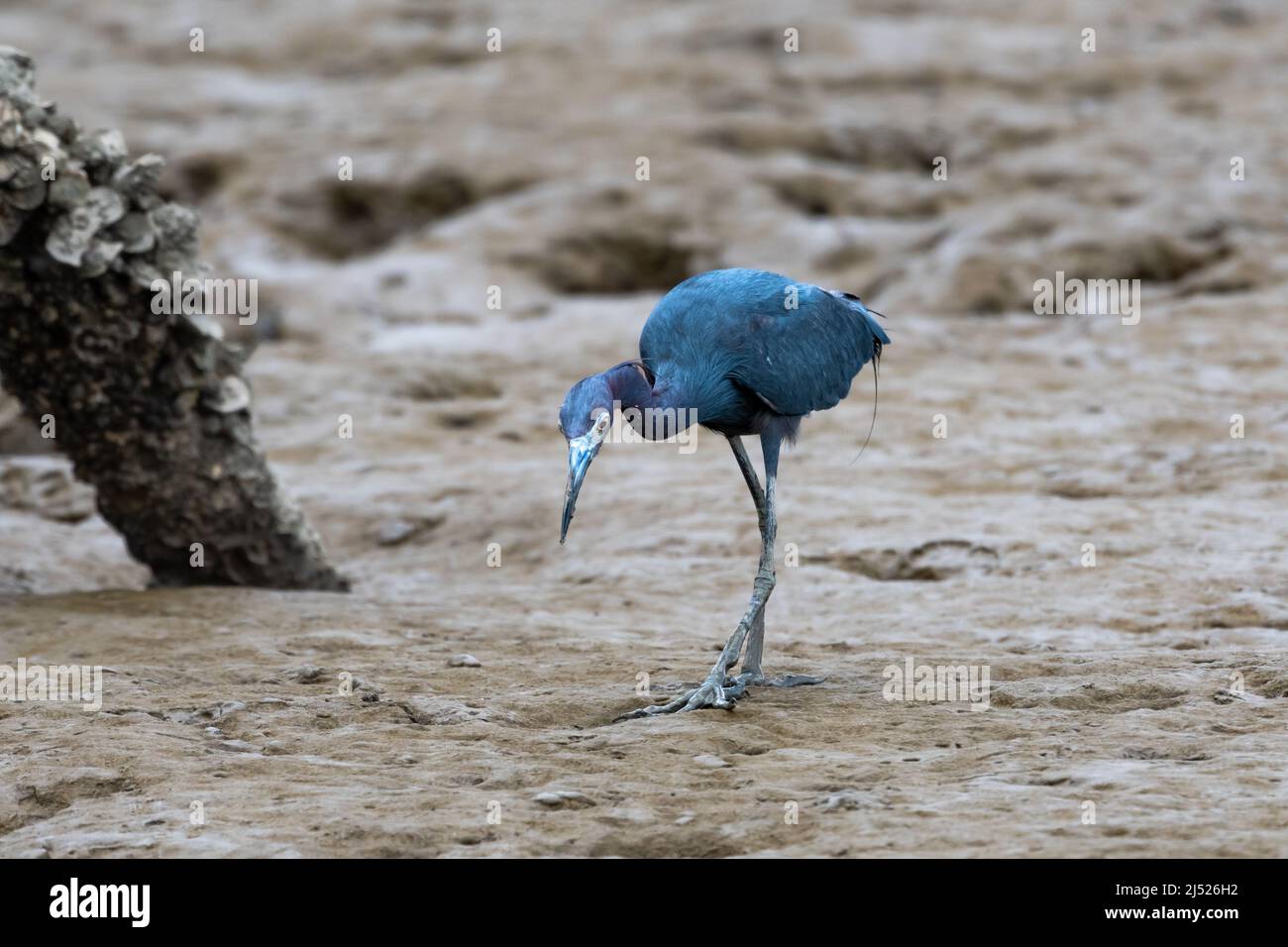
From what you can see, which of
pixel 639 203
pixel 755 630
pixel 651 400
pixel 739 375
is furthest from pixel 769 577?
pixel 639 203

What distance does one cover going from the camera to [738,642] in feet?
16.7

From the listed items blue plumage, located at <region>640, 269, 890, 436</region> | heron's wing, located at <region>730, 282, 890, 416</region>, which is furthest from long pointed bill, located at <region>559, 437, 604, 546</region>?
heron's wing, located at <region>730, 282, 890, 416</region>

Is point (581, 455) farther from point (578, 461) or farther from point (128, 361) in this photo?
point (128, 361)

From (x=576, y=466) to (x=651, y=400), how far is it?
1.81ft

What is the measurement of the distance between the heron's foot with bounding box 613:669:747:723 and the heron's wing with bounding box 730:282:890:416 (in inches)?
37.7

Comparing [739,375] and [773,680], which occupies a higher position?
[739,375]

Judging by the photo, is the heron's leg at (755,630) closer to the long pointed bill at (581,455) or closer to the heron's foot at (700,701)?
the heron's foot at (700,701)

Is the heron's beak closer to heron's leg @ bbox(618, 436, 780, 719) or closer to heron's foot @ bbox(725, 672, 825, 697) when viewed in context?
heron's leg @ bbox(618, 436, 780, 719)

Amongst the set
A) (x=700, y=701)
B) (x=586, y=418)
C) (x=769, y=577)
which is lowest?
(x=700, y=701)

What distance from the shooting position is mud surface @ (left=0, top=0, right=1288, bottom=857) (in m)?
4.11

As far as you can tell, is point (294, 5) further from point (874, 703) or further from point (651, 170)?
point (874, 703)

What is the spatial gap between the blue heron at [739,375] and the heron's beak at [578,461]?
7.8 inches
